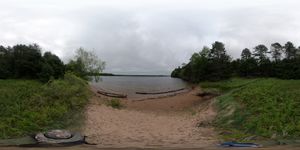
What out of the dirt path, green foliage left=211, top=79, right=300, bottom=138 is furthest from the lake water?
green foliage left=211, top=79, right=300, bottom=138

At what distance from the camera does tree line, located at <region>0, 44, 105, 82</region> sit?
51875mm

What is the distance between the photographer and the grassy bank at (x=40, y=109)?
15.6 meters

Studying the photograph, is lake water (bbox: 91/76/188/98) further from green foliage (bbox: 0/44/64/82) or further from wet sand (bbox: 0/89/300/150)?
wet sand (bbox: 0/89/300/150)

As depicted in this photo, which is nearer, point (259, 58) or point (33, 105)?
point (33, 105)

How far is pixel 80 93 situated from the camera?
24984 millimetres

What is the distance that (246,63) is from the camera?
2872 inches

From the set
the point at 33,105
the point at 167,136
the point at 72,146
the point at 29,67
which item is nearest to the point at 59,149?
the point at 72,146

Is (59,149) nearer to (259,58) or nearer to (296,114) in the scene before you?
(296,114)

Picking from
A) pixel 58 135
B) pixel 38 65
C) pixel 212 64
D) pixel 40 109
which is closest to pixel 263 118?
pixel 58 135

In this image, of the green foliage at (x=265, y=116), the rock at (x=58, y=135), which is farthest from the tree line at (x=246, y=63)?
the rock at (x=58, y=135)

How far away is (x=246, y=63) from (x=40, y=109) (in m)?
60.4

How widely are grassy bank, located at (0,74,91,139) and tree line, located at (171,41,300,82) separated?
49890 mm

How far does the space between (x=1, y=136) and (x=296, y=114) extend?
13717 mm

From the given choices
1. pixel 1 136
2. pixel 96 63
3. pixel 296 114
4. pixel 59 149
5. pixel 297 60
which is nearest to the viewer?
pixel 59 149
